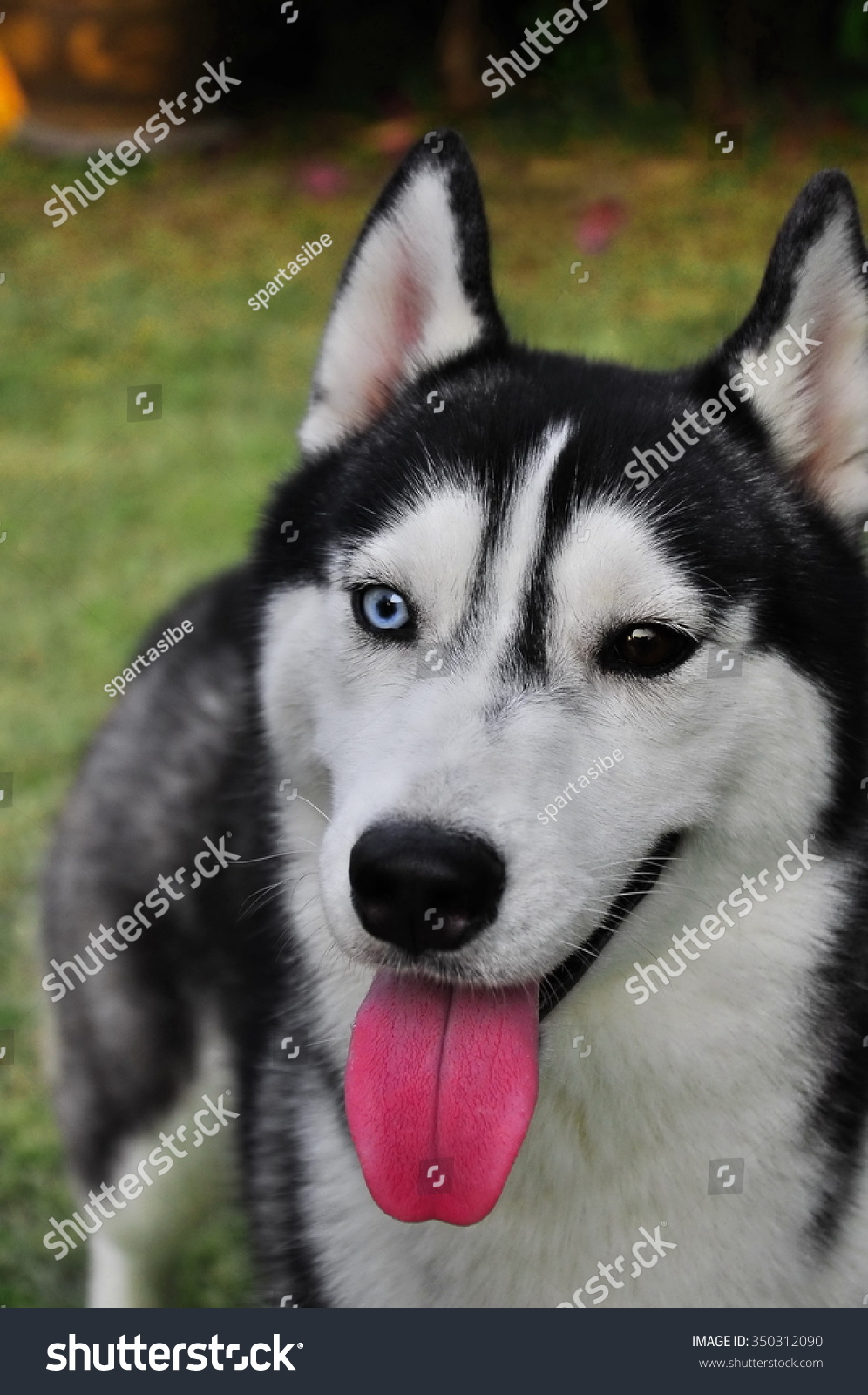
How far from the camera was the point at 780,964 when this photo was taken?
8.87ft

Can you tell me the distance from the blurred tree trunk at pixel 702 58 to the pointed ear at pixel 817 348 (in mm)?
7849

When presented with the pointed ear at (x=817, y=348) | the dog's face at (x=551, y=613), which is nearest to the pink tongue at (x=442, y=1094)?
the dog's face at (x=551, y=613)

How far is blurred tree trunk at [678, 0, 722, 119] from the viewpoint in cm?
971

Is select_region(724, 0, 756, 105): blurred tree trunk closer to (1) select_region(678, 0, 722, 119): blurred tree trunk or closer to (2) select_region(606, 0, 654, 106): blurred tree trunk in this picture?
(1) select_region(678, 0, 722, 119): blurred tree trunk

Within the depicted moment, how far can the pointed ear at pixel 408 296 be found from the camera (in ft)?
9.61

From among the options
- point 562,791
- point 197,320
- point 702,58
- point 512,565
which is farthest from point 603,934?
point 702,58

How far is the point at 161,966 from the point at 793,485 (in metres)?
2.28

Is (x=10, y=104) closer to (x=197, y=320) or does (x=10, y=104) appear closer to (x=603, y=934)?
(x=197, y=320)

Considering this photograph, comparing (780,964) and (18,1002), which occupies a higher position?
(780,964)

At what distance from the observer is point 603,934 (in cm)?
260

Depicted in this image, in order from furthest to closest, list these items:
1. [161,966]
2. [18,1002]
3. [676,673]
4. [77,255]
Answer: [77,255] → [18,1002] → [161,966] → [676,673]

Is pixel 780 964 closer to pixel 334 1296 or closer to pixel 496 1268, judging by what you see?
pixel 496 1268

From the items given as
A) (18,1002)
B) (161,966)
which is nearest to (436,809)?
(161,966)

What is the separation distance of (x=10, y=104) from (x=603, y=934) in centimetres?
1101
